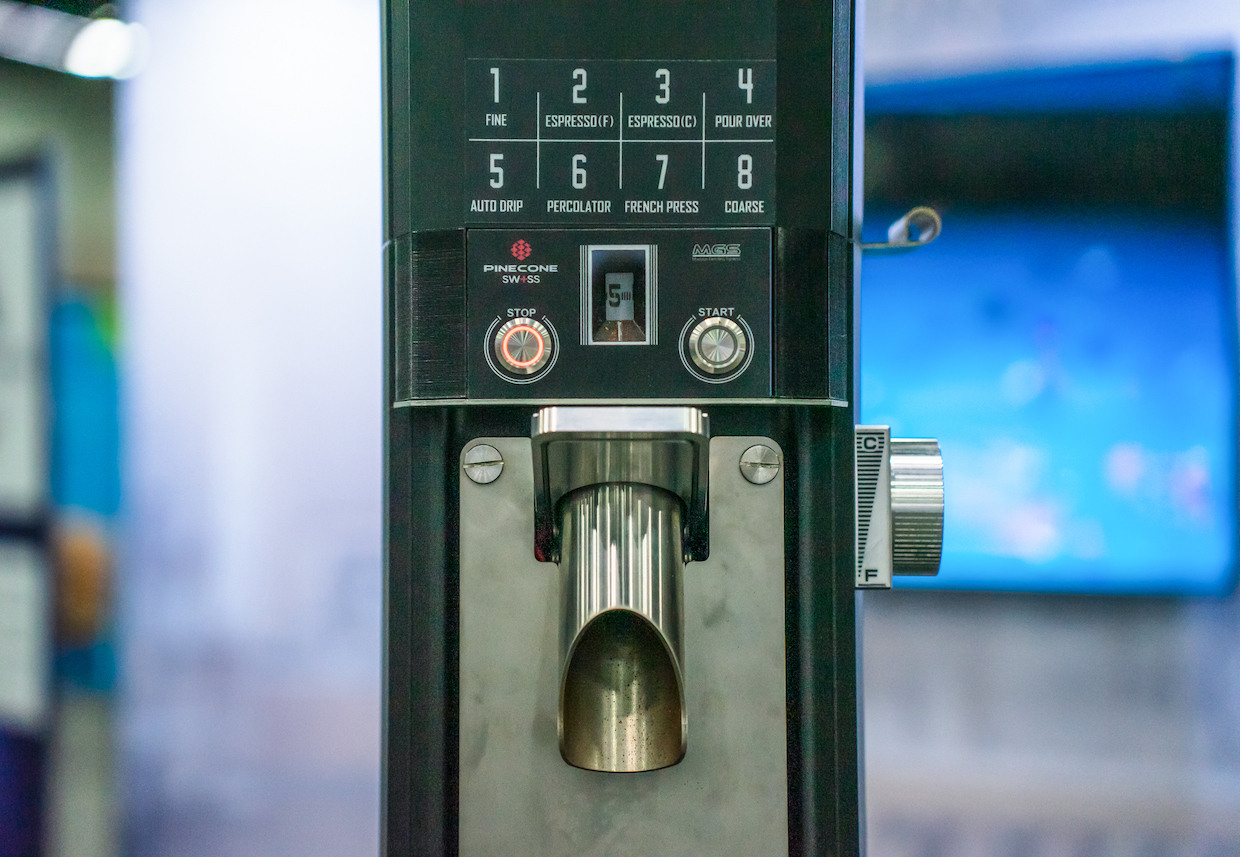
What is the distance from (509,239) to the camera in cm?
58

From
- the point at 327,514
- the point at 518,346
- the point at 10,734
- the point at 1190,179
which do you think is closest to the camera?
the point at 518,346

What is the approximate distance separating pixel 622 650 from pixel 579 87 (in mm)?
386

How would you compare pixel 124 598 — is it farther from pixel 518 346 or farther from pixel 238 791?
pixel 518 346

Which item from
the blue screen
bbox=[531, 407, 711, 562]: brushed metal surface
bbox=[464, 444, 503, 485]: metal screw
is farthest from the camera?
the blue screen

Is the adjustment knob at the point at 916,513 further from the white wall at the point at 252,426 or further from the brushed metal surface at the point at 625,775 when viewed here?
the white wall at the point at 252,426

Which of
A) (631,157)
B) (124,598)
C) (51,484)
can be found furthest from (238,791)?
(631,157)

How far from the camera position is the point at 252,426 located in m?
1.54

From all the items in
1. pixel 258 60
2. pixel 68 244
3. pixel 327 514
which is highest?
pixel 258 60

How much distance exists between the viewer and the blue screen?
4.47 feet

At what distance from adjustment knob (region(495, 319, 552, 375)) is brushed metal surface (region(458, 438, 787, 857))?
0.14 m

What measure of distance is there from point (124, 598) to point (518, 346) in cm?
139

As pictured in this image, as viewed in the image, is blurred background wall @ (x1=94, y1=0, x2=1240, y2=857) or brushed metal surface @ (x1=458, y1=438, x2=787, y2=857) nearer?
brushed metal surface @ (x1=458, y1=438, x2=787, y2=857)

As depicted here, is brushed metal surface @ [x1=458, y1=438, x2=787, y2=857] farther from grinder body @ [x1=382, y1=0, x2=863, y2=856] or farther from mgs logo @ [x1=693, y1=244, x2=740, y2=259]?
A: mgs logo @ [x1=693, y1=244, x2=740, y2=259]

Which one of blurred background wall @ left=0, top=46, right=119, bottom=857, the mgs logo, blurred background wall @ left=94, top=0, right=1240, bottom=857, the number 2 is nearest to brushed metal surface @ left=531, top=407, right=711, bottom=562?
the mgs logo
